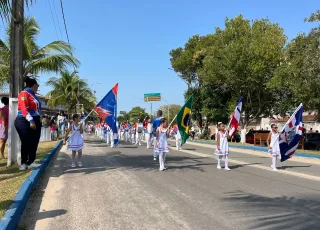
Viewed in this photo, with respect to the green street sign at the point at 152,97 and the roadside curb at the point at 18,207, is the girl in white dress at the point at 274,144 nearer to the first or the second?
the roadside curb at the point at 18,207

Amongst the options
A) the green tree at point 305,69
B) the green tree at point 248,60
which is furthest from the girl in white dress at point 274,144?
the green tree at point 248,60

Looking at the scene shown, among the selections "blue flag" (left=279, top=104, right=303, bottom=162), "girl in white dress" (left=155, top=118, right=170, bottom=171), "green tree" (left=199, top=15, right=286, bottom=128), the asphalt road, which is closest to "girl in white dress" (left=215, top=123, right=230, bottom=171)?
the asphalt road

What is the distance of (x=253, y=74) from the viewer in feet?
93.5

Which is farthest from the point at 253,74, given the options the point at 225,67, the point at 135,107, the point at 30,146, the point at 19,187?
the point at 135,107

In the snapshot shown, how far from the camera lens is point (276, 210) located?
6.18 m

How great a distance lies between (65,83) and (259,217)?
99.8 feet

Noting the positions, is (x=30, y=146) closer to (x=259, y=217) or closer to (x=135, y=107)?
(x=259, y=217)

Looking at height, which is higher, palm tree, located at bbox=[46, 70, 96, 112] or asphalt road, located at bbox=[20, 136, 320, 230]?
palm tree, located at bbox=[46, 70, 96, 112]

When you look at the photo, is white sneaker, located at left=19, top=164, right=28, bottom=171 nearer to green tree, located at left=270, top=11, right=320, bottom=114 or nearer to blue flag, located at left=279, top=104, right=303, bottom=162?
blue flag, located at left=279, top=104, right=303, bottom=162

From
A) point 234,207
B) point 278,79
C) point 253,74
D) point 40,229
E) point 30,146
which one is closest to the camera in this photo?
point 40,229

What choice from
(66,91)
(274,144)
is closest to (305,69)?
(274,144)

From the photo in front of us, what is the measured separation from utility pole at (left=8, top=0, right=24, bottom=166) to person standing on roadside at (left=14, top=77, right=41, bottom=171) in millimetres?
1001

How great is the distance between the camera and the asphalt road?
5387mm

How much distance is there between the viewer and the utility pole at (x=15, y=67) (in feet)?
32.4
